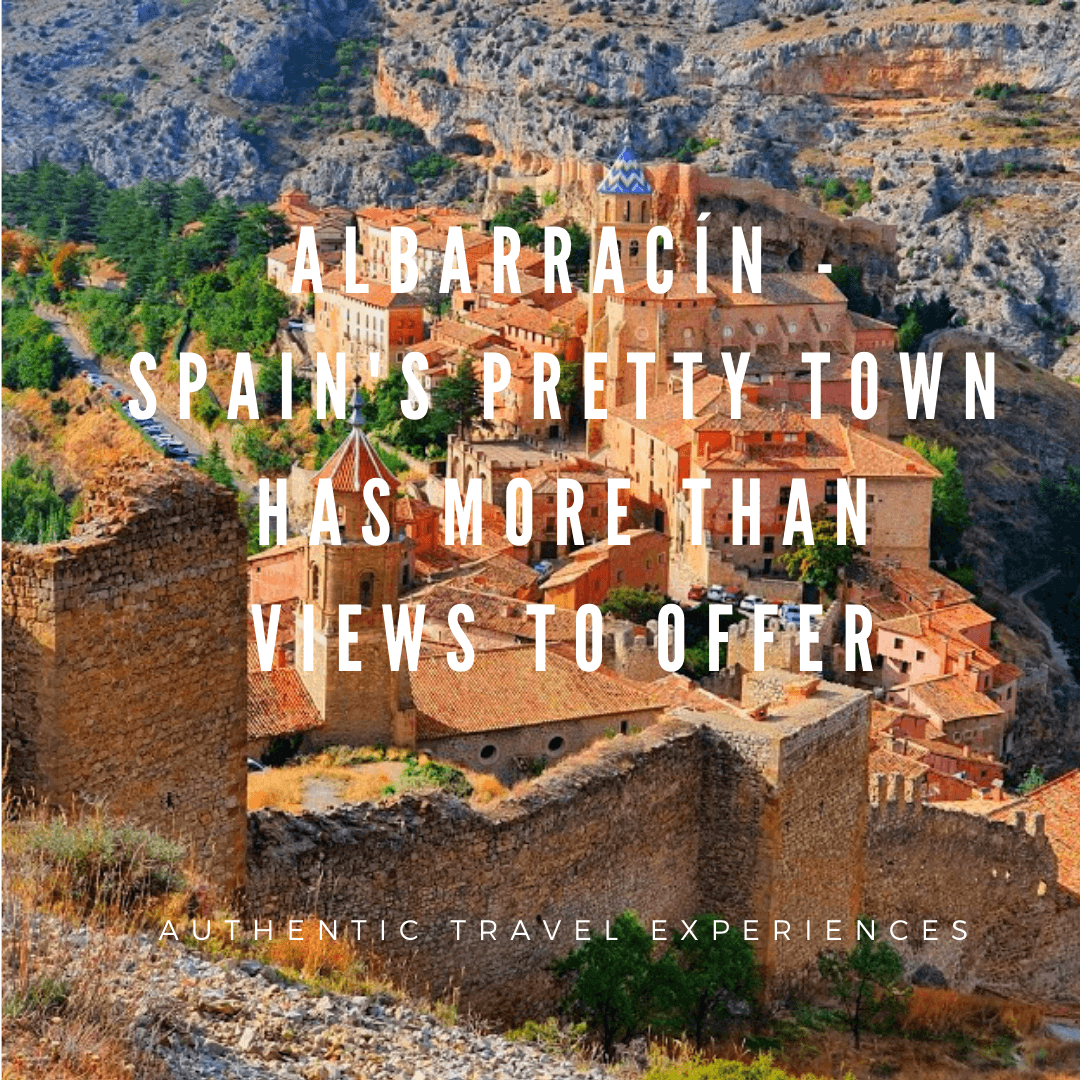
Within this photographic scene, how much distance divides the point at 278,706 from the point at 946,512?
29.1 meters

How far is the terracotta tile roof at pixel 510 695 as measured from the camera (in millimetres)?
27312

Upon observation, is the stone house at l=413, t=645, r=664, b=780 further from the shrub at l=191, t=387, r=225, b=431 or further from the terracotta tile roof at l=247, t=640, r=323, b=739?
the shrub at l=191, t=387, r=225, b=431

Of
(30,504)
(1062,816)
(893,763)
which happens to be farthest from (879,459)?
(30,504)

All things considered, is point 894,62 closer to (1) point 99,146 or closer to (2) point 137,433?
(1) point 99,146

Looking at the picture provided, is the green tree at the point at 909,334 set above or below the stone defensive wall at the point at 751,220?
below

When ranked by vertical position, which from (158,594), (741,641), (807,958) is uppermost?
(158,594)

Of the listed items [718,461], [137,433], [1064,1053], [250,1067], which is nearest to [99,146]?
[137,433]

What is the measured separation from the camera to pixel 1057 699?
50.3 metres

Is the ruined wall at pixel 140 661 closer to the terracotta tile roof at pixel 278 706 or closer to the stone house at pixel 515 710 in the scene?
the terracotta tile roof at pixel 278 706

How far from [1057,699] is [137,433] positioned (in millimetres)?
28385

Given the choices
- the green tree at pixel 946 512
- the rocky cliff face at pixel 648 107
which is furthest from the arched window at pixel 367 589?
the rocky cliff face at pixel 648 107

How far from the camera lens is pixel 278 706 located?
1028 inches

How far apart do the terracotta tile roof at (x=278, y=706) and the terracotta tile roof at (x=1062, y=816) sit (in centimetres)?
803

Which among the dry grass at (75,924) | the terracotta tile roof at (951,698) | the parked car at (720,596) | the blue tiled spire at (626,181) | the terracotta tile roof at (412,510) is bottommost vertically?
the terracotta tile roof at (951,698)
